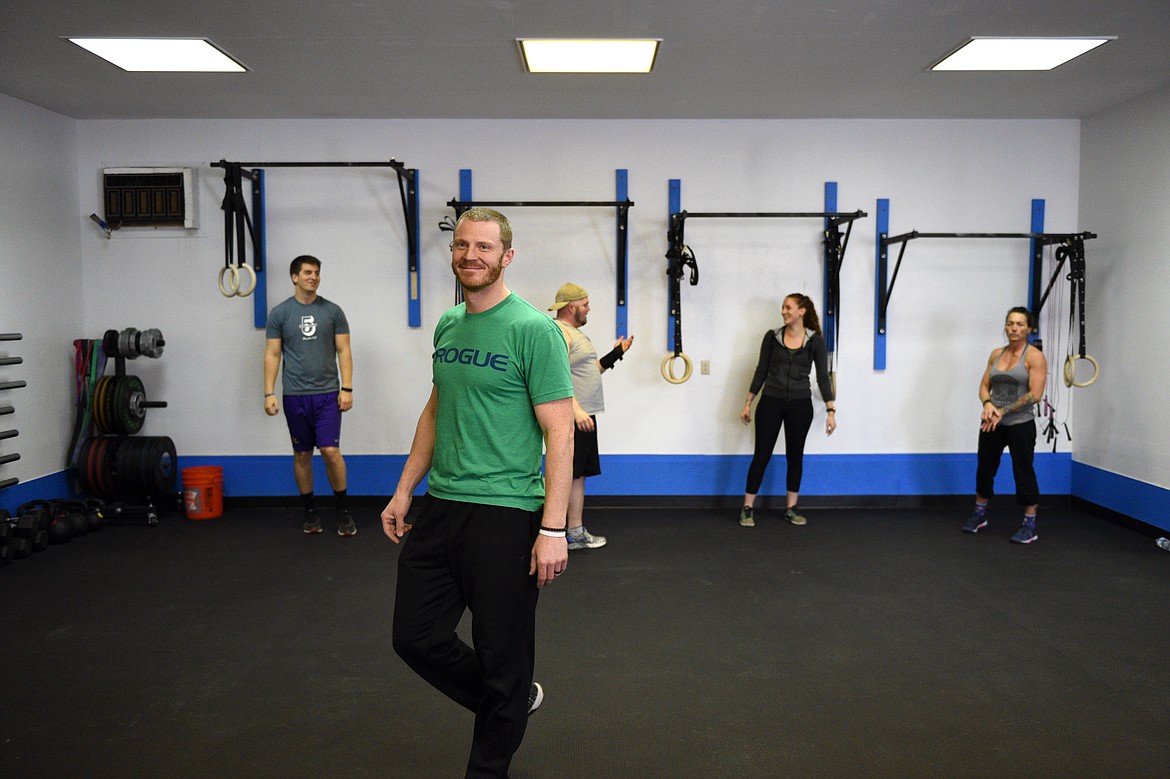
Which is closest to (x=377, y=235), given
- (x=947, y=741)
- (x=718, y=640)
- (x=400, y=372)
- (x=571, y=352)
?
(x=400, y=372)

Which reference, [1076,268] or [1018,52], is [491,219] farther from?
[1076,268]

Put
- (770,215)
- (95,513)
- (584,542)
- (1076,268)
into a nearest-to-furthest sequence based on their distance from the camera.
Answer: (584,542)
(95,513)
(1076,268)
(770,215)

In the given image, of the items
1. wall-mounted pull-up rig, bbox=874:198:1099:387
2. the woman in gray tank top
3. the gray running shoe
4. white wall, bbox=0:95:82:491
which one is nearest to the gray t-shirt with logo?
white wall, bbox=0:95:82:491

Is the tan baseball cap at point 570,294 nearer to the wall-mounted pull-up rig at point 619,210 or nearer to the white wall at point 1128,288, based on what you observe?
the wall-mounted pull-up rig at point 619,210

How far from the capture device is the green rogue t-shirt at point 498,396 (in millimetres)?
2258

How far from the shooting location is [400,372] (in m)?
6.39

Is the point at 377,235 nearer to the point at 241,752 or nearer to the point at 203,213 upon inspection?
the point at 203,213

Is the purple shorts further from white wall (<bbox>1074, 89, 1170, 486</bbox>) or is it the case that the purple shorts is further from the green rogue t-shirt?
white wall (<bbox>1074, 89, 1170, 486</bbox>)

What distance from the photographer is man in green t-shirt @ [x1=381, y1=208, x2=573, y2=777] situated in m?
2.25

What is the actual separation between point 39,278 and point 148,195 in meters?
0.91

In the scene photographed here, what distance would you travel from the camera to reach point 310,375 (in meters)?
5.59

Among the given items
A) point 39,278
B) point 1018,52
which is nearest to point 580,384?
point 1018,52

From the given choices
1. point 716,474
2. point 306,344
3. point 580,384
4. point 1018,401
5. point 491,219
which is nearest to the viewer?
point 491,219

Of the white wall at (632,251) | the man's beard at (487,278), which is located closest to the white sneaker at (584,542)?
the white wall at (632,251)
